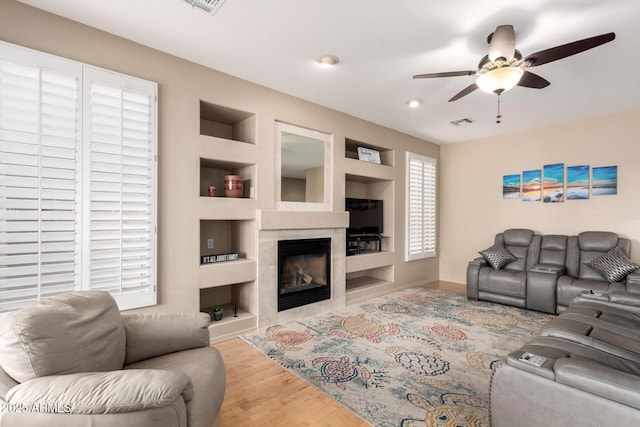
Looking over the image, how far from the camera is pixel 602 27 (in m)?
2.32

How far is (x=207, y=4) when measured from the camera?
216 cm

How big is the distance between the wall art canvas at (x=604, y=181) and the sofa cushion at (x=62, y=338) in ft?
19.8

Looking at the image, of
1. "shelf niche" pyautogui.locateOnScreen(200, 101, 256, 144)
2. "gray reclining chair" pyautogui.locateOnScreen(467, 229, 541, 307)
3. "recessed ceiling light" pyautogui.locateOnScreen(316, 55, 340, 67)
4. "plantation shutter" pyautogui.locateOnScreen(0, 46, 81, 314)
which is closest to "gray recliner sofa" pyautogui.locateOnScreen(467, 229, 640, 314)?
"gray reclining chair" pyautogui.locateOnScreen(467, 229, 541, 307)

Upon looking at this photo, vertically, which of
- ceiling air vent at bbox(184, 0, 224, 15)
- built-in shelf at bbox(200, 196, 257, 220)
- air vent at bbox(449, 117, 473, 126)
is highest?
ceiling air vent at bbox(184, 0, 224, 15)

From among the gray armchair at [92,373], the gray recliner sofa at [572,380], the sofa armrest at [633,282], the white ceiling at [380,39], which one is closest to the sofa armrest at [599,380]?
the gray recliner sofa at [572,380]

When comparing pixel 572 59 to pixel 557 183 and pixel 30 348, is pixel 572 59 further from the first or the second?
pixel 30 348

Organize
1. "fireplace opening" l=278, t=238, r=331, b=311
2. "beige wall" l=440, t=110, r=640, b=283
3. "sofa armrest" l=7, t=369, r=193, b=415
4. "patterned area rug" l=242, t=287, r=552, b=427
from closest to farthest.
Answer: "sofa armrest" l=7, t=369, r=193, b=415, "patterned area rug" l=242, t=287, r=552, b=427, "fireplace opening" l=278, t=238, r=331, b=311, "beige wall" l=440, t=110, r=640, b=283

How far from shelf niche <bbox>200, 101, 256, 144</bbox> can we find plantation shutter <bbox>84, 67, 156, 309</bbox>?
74cm

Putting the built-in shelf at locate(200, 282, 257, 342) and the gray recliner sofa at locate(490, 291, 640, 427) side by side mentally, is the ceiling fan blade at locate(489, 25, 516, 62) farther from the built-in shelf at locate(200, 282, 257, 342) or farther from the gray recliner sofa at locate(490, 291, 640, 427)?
the built-in shelf at locate(200, 282, 257, 342)

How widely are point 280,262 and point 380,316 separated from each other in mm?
1503

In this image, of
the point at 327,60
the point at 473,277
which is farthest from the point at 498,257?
the point at 327,60

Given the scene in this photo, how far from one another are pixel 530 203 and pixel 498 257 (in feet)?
4.07

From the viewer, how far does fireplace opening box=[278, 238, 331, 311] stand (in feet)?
12.0

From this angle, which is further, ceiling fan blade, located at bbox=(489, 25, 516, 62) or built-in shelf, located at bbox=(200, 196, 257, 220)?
built-in shelf, located at bbox=(200, 196, 257, 220)
